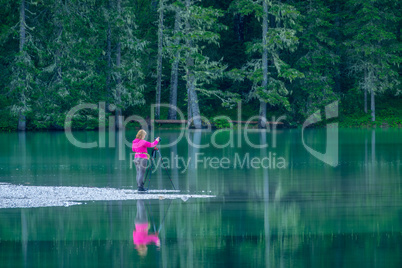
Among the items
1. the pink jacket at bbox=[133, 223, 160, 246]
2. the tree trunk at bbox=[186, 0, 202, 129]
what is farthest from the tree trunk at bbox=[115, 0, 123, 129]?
the pink jacket at bbox=[133, 223, 160, 246]

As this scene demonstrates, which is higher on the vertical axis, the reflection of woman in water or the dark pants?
the dark pants

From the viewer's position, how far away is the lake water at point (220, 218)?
31.1 feet

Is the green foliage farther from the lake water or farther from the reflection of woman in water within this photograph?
the reflection of woman in water

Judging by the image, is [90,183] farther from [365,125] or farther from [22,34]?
[365,125]

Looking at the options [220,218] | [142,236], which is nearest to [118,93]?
[220,218]

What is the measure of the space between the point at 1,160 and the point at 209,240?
664 inches

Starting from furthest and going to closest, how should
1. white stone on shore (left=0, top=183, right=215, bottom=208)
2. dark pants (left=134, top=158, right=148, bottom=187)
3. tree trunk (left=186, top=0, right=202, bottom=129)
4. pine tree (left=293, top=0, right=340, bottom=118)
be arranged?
1. pine tree (left=293, top=0, right=340, bottom=118)
2. tree trunk (left=186, top=0, right=202, bottom=129)
3. dark pants (left=134, top=158, right=148, bottom=187)
4. white stone on shore (left=0, top=183, right=215, bottom=208)

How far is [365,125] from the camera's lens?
5288cm

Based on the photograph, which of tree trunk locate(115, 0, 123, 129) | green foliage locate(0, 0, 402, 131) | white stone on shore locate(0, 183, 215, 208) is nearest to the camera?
white stone on shore locate(0, 183, 215, 208)

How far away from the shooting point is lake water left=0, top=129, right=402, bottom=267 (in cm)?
948

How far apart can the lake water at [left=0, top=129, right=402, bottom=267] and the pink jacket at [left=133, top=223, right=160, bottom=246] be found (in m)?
0.03

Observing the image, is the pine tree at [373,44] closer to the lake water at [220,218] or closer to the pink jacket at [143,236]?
the lake water at [220,218]

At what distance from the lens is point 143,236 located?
35.7ft

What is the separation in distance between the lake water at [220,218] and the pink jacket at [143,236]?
0.11ft
